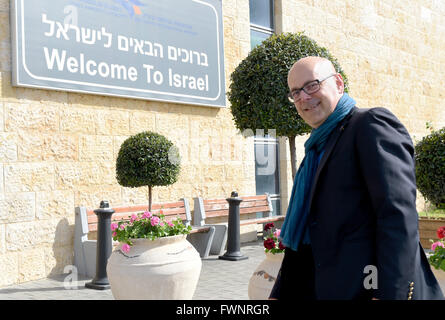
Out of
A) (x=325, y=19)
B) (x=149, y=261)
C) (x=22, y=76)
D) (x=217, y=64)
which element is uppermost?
(x=325, y=19)

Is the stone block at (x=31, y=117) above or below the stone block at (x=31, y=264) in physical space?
above

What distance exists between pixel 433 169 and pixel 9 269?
6.45 m

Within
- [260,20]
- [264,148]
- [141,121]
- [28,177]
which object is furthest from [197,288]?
[260,20]

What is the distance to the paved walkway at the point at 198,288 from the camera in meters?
6.28

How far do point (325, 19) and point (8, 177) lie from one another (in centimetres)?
893

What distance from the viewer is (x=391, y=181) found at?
77.9 inches

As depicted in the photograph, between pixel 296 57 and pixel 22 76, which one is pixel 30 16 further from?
pixel 296 57

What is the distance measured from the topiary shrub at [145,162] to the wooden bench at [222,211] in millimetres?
1978

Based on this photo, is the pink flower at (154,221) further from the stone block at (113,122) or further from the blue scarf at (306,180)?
the blue scarf at (306,180)

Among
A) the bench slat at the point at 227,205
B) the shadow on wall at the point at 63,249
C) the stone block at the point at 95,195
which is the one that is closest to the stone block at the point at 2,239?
the shadow on wall at the point at 63,249

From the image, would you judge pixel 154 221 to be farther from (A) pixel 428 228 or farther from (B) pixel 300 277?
(A) pixel 428 228

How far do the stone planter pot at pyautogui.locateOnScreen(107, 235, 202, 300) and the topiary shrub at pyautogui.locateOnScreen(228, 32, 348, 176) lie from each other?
6.04 feet
